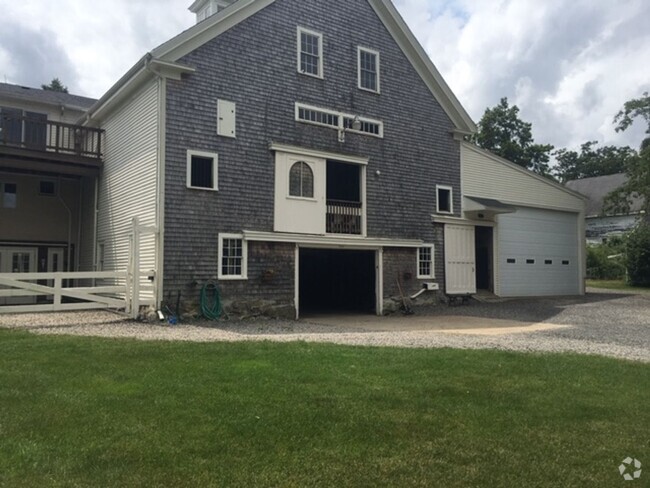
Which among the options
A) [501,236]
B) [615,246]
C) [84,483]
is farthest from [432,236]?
[615,246]

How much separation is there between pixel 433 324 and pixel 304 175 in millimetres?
5961

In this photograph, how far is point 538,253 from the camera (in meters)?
22.3

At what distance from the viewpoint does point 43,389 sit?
586cm

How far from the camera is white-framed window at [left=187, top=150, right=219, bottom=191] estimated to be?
1426cm

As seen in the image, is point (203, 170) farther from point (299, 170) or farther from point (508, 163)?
point (508, 163)

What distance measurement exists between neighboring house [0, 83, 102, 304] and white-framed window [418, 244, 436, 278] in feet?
37.5

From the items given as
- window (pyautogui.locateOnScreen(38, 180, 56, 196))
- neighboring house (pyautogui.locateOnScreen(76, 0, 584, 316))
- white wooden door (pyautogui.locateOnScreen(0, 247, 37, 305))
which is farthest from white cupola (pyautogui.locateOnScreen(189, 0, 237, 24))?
white wooden door (pyautogui.locateOnScreen(0, 247, 37, 305))

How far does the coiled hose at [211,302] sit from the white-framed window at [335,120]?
5843 mm

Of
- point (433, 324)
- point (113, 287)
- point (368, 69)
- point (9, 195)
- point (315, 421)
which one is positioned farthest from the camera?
point (9, 195)

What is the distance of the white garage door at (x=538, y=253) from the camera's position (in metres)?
21.2

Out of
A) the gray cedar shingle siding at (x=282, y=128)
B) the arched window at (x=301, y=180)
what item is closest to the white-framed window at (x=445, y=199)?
the gray cedar shingle siding at (x=282, y=128)

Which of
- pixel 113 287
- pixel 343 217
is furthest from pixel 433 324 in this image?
pixel 113 287

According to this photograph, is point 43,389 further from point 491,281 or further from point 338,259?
point 491,281

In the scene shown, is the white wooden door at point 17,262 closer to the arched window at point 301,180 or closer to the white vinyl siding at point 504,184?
the arched window at point 301,180
